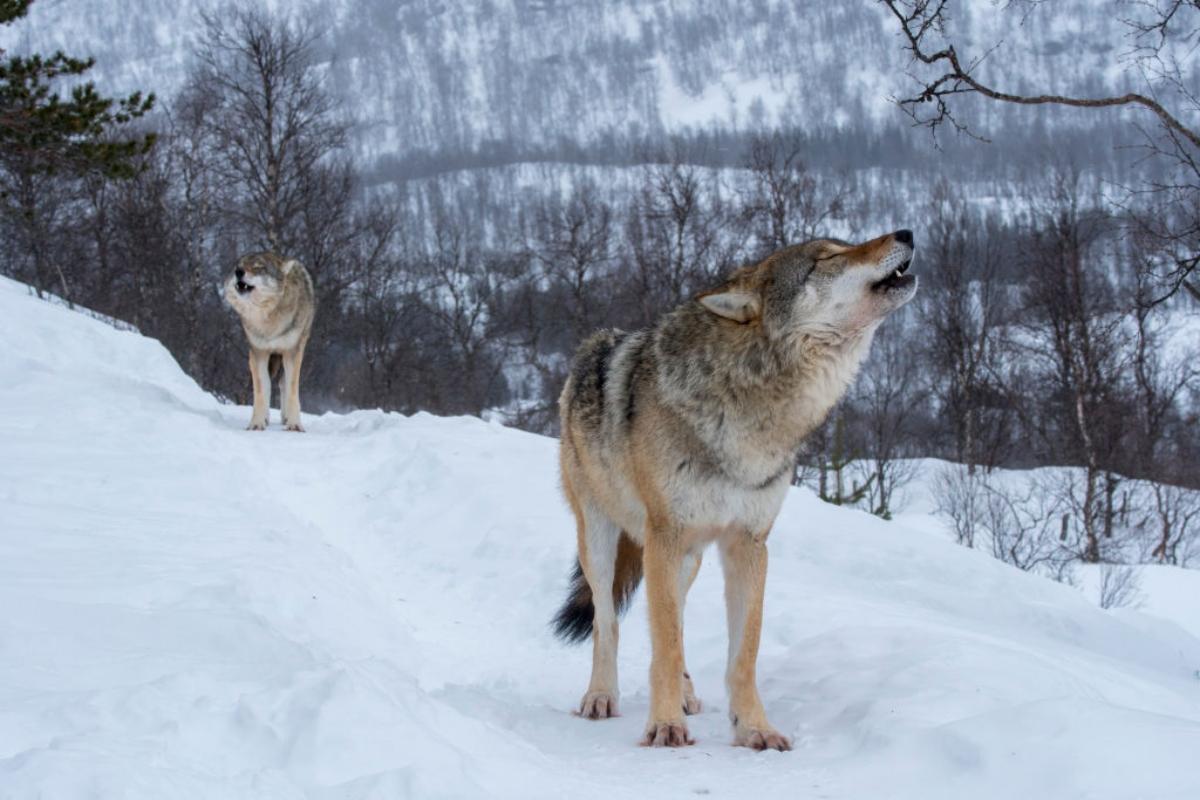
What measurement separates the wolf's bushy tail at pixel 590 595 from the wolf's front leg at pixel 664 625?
859 millimetres

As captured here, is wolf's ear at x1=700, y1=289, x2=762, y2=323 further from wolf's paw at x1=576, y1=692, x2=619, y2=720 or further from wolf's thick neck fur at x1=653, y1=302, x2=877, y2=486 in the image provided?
wolf's paw at x1=576, y1=692, x2=619, y2=720

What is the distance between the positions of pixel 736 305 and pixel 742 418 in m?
0.49

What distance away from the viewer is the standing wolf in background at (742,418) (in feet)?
12.2

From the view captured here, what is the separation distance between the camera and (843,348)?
3787 mm

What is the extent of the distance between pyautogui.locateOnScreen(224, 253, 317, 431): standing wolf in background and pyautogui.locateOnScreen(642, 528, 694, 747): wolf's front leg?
9430 mm

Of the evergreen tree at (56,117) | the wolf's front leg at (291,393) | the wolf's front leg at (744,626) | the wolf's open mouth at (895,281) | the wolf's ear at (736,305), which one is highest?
the evergreen tree at (56,117)

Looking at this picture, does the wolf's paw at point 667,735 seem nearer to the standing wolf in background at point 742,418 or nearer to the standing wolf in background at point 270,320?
the standing wolf in background at point 742,418

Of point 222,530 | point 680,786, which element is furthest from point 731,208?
point 680,786

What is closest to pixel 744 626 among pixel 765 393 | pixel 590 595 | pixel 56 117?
pixel 765 393

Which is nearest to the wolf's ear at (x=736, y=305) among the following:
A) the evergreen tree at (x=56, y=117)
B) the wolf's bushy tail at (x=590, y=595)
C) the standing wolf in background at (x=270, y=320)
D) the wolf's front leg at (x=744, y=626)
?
the wolf's front leg at (x=744, y=626)

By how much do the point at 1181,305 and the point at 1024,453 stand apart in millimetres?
6832

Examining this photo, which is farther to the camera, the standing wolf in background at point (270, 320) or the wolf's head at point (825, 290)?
the standing wolf in background at point (270, 320)

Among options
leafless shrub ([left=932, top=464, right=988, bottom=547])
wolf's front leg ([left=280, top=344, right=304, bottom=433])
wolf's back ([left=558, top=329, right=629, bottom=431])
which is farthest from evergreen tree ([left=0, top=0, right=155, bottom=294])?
leafless shrub ([left=932, top=464, right=988, bottom=547])

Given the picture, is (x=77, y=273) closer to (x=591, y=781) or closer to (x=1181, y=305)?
(x=591, y=781)
